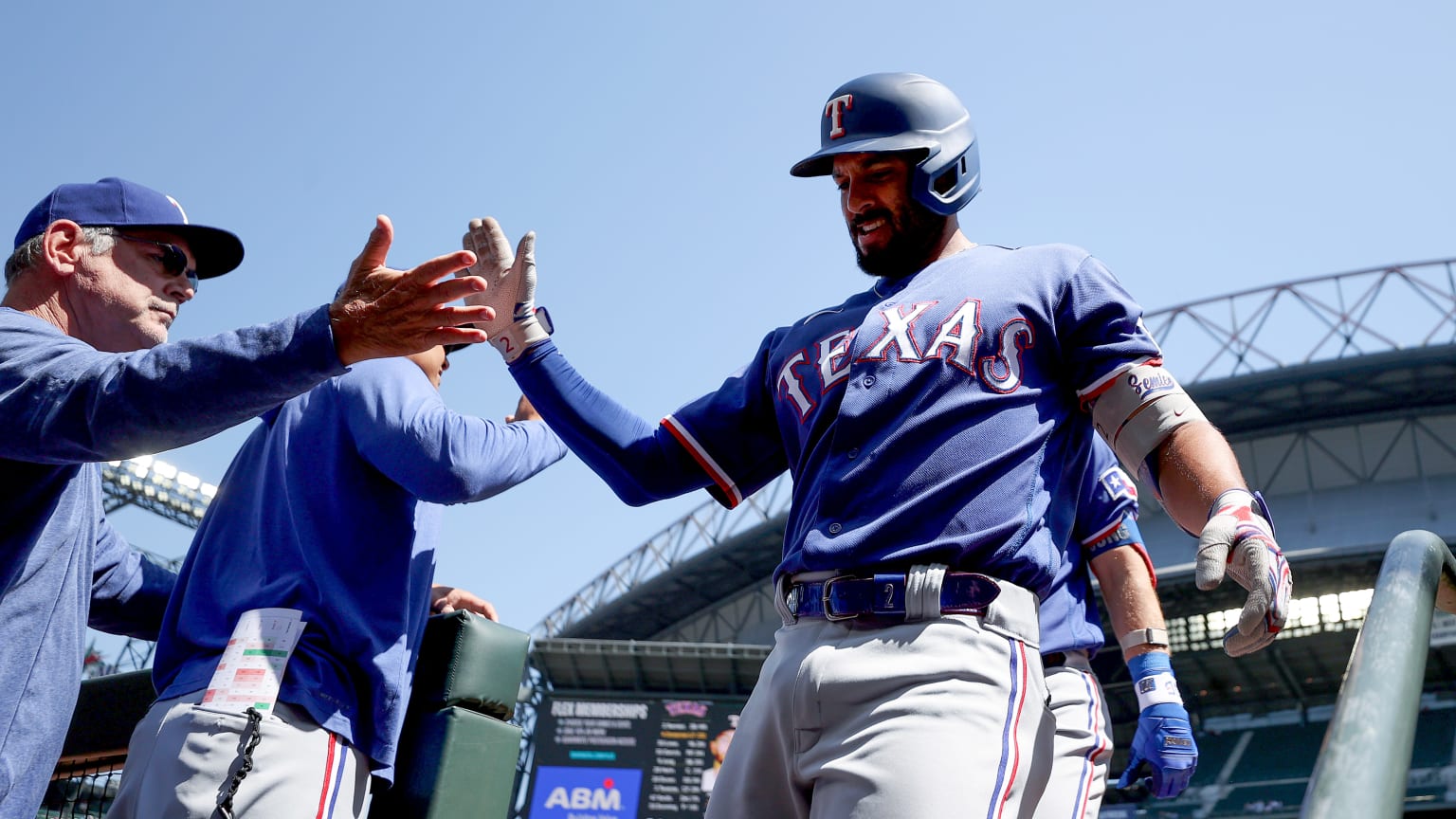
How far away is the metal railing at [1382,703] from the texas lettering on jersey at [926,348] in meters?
0.70

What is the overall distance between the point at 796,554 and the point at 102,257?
1.76 metres

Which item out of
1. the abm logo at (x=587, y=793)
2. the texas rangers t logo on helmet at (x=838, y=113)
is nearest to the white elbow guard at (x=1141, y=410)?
the texas rangers t logo on helmet at (x=838, y=113)

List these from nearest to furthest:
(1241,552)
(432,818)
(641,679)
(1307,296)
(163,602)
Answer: (1241,552), (432,818), (163,602), (1307,296), (641,679)

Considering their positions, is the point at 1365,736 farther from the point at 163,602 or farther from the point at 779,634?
the point at 163,602

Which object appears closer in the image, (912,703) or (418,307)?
(912,703)

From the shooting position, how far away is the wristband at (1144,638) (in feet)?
14.1

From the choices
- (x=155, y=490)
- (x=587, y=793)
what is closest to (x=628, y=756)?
(x=587, y=793)

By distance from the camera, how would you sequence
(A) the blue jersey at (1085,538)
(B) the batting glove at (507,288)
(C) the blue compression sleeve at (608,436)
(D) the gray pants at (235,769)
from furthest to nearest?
1. (B) the batting glove at (507,288)
2. (C) the blue compression sleeve at (608,436)
3. (D) the gray pants at (235,769)
4. (A) the blue jersey at (1085,538)

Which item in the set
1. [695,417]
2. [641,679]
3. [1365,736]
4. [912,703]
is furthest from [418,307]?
[641,679]

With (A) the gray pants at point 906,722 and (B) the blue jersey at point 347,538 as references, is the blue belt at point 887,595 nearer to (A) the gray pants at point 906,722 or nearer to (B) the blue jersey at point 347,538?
(A) the gray pants at point 906,722

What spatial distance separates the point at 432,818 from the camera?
2697 mm

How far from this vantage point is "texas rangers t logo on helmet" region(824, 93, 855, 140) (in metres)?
2.66

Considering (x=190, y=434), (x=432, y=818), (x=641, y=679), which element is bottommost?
(x=432, y=818)

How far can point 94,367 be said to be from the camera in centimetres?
225
